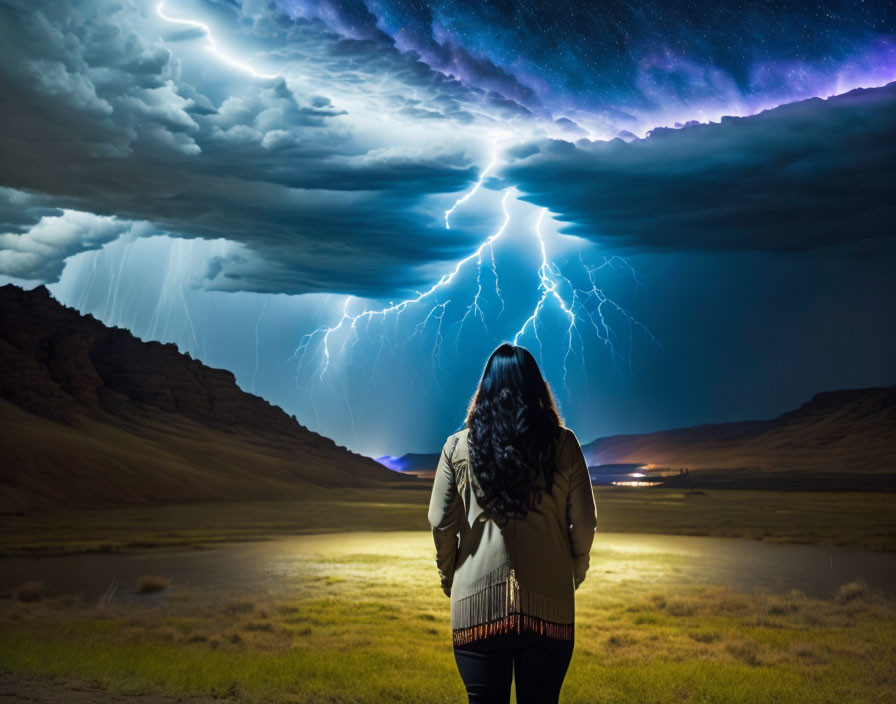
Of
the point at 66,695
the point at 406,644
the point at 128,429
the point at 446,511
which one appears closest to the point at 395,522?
the point at 406,644

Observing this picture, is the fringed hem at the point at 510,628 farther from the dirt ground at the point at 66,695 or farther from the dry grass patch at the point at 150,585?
the dry grass patch at the point at 150,585

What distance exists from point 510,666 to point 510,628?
0.16 metres

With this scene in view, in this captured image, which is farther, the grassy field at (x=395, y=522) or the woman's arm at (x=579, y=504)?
the grassy field at (x=395, y=522)

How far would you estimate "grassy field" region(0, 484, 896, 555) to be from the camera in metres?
29.5

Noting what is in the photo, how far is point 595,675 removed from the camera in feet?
29.5

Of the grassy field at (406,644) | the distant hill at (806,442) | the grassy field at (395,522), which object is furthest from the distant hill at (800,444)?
the grassy field at (406,644)

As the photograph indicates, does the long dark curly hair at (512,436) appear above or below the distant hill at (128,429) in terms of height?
below

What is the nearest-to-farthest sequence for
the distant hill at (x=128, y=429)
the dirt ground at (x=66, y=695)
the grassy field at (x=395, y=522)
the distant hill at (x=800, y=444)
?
the dirt ground at (x=66, y=695) < the grassy field at (x=395, y=522) < the distant hill at (x=128, y=429) < the distant hill at (x=800, y=444)

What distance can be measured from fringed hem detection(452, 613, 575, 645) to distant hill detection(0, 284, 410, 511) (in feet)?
176

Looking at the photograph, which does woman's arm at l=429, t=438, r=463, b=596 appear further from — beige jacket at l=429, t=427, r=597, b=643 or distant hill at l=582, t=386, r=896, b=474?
distant hill at l=582, t=386, r=896, b=474

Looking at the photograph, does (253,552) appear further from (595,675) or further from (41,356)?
(41,356)

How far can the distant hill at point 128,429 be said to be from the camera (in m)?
61.2

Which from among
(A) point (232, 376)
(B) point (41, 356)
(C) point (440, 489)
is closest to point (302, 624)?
(C) point (440, 489)

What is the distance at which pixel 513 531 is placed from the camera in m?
3.04
